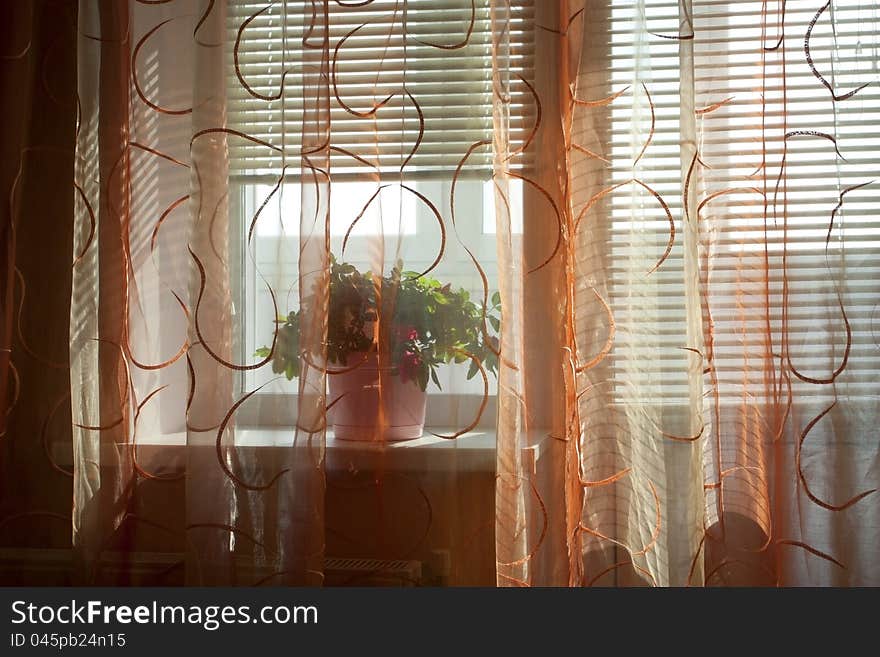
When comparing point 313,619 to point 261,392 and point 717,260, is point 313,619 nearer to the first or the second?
point 261,392

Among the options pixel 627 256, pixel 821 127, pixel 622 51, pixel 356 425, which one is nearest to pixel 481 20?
pixel 622 51

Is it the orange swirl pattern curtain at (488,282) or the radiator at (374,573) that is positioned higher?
the orange swirl pattern curtain at (488,282)

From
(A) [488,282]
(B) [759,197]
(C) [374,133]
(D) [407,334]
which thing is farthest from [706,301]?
(C) [374,133]

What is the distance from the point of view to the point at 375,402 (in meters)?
1.40

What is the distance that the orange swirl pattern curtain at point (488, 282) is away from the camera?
1.32 m

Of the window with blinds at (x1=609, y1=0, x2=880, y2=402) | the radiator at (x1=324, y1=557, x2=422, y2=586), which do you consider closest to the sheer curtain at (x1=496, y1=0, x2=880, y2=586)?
the window with blinds at (x1=609, y1=0, x2=880, y2=402)

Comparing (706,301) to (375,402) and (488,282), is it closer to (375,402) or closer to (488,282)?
(488,282)

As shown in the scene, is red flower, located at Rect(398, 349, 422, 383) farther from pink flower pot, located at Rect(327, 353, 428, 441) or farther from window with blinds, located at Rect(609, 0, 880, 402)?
window with blinds, located at Rect(609, 0, 880, 402)

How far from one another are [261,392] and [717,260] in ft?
2.50

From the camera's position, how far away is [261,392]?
1388 mm

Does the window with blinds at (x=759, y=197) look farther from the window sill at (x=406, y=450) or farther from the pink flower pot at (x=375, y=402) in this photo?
the pink flower pot at (x=375, y=402)

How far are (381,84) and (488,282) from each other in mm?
379

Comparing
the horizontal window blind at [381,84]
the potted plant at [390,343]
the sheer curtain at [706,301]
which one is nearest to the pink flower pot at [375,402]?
the potted plant at [390,343]

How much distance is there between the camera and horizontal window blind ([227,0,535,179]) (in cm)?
137
